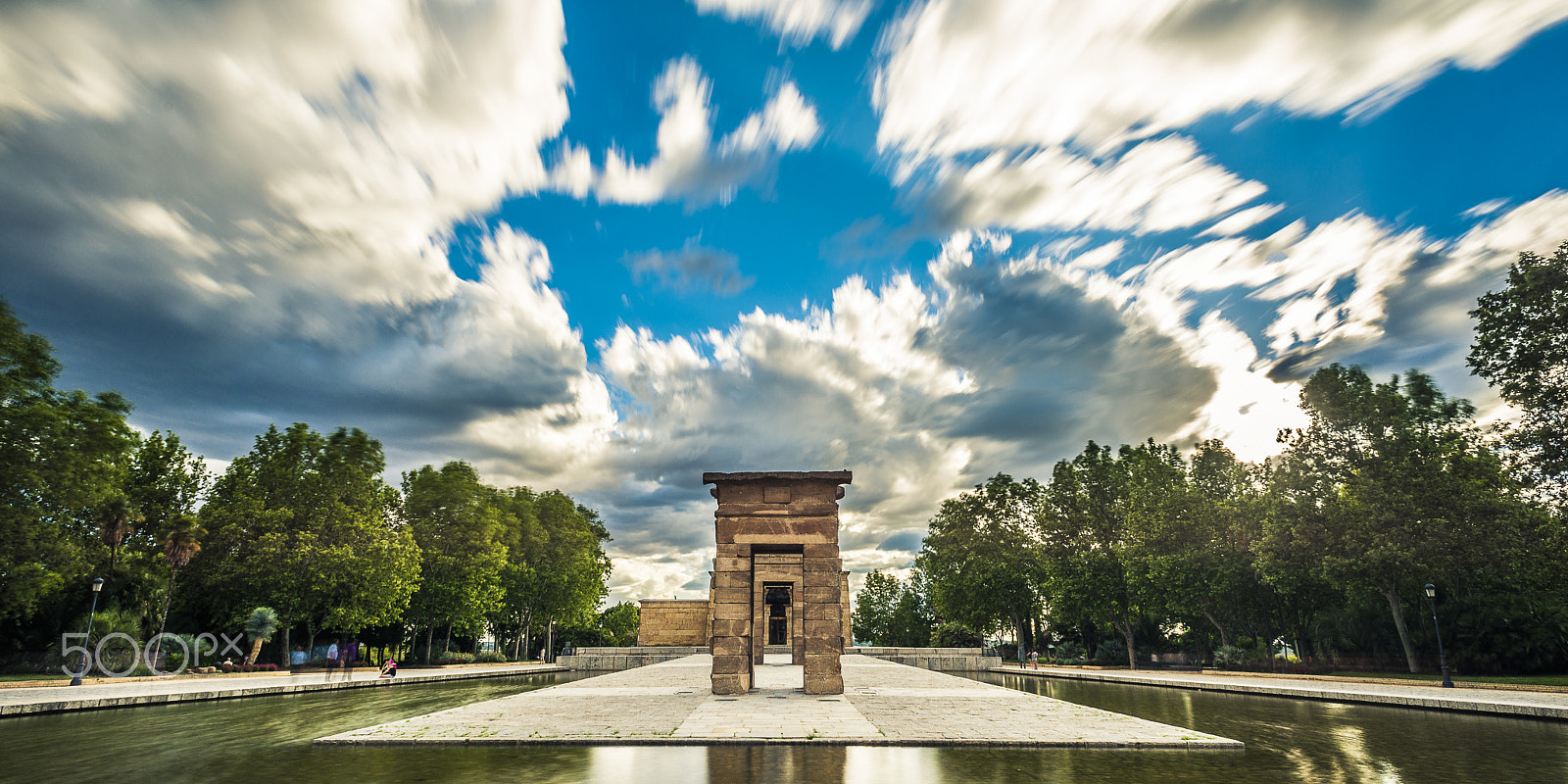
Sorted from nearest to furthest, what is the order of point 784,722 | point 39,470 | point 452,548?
1. point 784,722
2. point 39,470
3. point 452,548

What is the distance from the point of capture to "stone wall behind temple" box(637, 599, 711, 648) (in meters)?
60.5

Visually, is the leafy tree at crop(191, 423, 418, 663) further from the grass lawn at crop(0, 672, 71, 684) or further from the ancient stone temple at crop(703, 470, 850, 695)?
the ancient stone temple at crop(703, 470, 850, 695)

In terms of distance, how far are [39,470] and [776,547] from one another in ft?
88.6

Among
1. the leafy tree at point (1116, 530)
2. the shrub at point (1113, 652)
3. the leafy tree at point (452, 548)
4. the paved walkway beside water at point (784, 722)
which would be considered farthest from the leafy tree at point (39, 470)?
the shrub at point (1113, 652)

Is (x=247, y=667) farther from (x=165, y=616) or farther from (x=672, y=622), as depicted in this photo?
(x=672, y=622)

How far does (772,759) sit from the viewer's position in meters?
9.73

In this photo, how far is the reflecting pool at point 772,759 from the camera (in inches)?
344

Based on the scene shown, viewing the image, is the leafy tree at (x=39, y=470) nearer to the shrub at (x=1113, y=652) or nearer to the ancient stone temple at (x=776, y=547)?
the ancient stone temple at (x=776, y=547)

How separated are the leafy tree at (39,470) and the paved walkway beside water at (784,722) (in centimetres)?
2074

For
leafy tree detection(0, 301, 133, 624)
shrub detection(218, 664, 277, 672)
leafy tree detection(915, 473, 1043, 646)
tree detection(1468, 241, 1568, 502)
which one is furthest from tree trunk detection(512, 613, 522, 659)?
tree detection(1468, 241, 1568, 502)

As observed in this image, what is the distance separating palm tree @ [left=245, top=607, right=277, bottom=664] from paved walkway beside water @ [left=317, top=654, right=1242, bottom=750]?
76.9 ft

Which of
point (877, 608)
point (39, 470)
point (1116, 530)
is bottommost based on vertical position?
point (877, 608)

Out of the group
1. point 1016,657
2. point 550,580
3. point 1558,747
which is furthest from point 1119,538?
point 550,580

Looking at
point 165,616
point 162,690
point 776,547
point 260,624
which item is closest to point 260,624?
point 260,624
